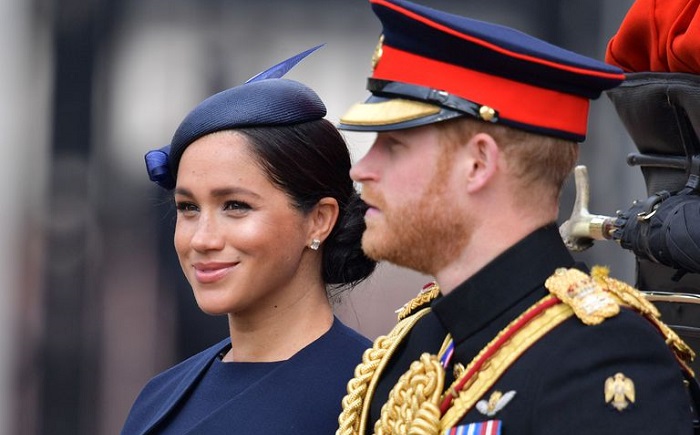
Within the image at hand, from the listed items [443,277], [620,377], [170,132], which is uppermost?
[170,132]

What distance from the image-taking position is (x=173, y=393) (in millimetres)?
2896

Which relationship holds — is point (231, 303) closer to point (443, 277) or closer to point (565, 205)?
point (443, 277)

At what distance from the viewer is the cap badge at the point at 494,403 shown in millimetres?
2008

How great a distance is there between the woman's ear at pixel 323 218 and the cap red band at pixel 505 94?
2.30 ft

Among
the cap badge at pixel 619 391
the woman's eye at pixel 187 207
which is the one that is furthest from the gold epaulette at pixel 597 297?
the woman's eye at pixel 187 207

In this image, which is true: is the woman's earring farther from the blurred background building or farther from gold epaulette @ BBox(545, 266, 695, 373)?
the blurred background building

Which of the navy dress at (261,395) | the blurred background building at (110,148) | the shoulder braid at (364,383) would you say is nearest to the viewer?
the shoulder braid at (364,383)

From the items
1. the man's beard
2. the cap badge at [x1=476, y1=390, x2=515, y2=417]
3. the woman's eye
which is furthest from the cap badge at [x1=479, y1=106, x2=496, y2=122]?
the woman's eye

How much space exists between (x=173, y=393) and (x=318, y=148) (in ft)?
2.07

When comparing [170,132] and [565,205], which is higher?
[170,132]

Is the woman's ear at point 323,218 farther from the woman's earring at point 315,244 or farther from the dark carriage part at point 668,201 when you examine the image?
the dark carriage part at point 668,201

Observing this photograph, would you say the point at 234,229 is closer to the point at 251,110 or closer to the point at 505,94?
the point at 251,110

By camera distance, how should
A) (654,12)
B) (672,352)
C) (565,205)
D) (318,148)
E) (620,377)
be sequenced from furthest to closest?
(565,205), (318,148), (654,12), (672,352), (620,377)

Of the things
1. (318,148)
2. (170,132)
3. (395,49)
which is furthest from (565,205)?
(395,49)
